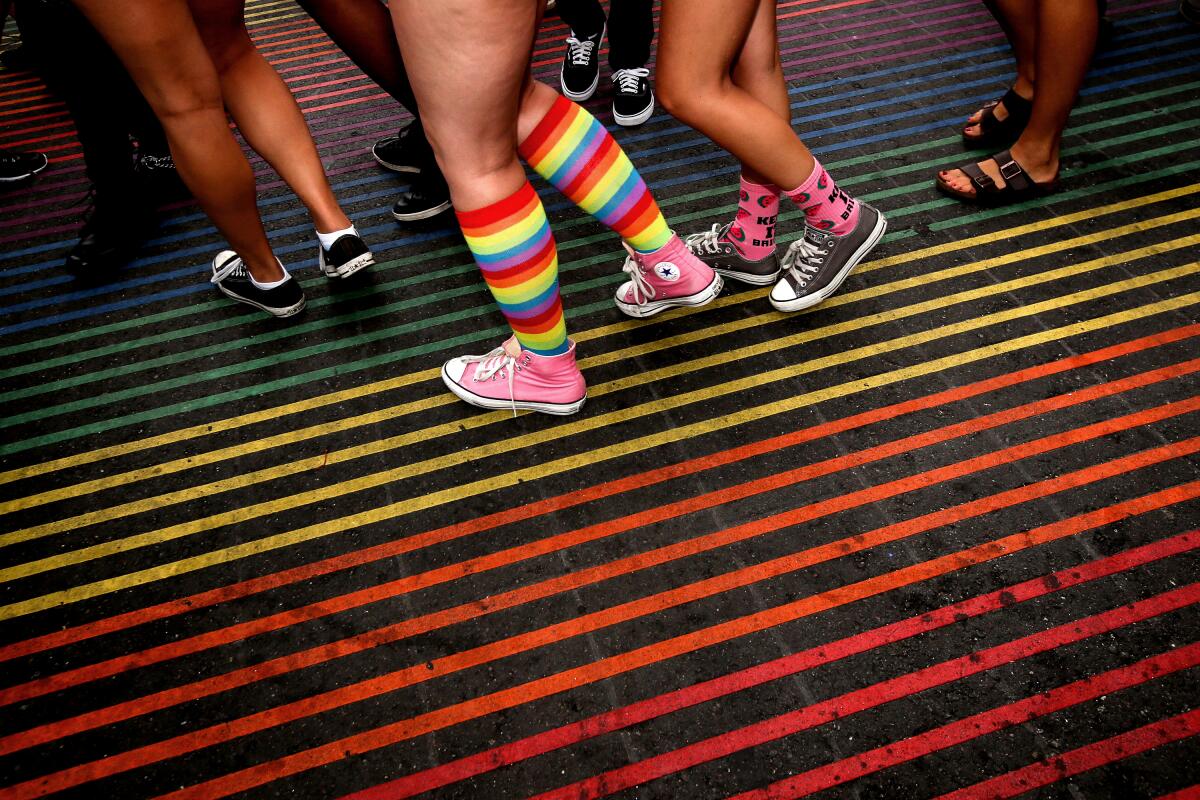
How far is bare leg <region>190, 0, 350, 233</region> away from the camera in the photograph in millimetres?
1728

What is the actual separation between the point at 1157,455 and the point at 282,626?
185 cm

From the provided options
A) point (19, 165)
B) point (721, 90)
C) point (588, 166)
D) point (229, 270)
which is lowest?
point (229, 270)

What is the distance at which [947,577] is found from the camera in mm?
1404

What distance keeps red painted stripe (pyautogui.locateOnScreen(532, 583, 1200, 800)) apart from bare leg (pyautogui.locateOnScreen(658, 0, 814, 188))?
3.47 ft

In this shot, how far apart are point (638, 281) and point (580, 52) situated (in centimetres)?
126

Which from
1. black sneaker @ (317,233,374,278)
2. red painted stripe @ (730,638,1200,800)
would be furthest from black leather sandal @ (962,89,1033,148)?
black sneaker @ (317,233,374,278)

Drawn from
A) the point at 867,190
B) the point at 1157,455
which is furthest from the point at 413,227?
the point at 1157,455

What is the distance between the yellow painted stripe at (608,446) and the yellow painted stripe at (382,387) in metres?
0.19

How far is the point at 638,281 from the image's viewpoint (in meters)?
1.83

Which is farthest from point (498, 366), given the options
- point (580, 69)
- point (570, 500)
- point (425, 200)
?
point (580, 69)

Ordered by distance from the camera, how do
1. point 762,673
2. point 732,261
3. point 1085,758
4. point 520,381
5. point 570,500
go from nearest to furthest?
1. point 1085,758
2. point 762,673
3. point 570,500
4. point 520,381
5. point 732,261

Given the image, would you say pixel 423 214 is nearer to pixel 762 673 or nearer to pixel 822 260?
pixel 822 260

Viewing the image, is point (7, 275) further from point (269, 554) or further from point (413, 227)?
point (269, 554)

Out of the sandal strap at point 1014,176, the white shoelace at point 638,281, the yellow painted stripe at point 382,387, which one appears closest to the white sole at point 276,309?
the yellow painted stripe at point 382,387
